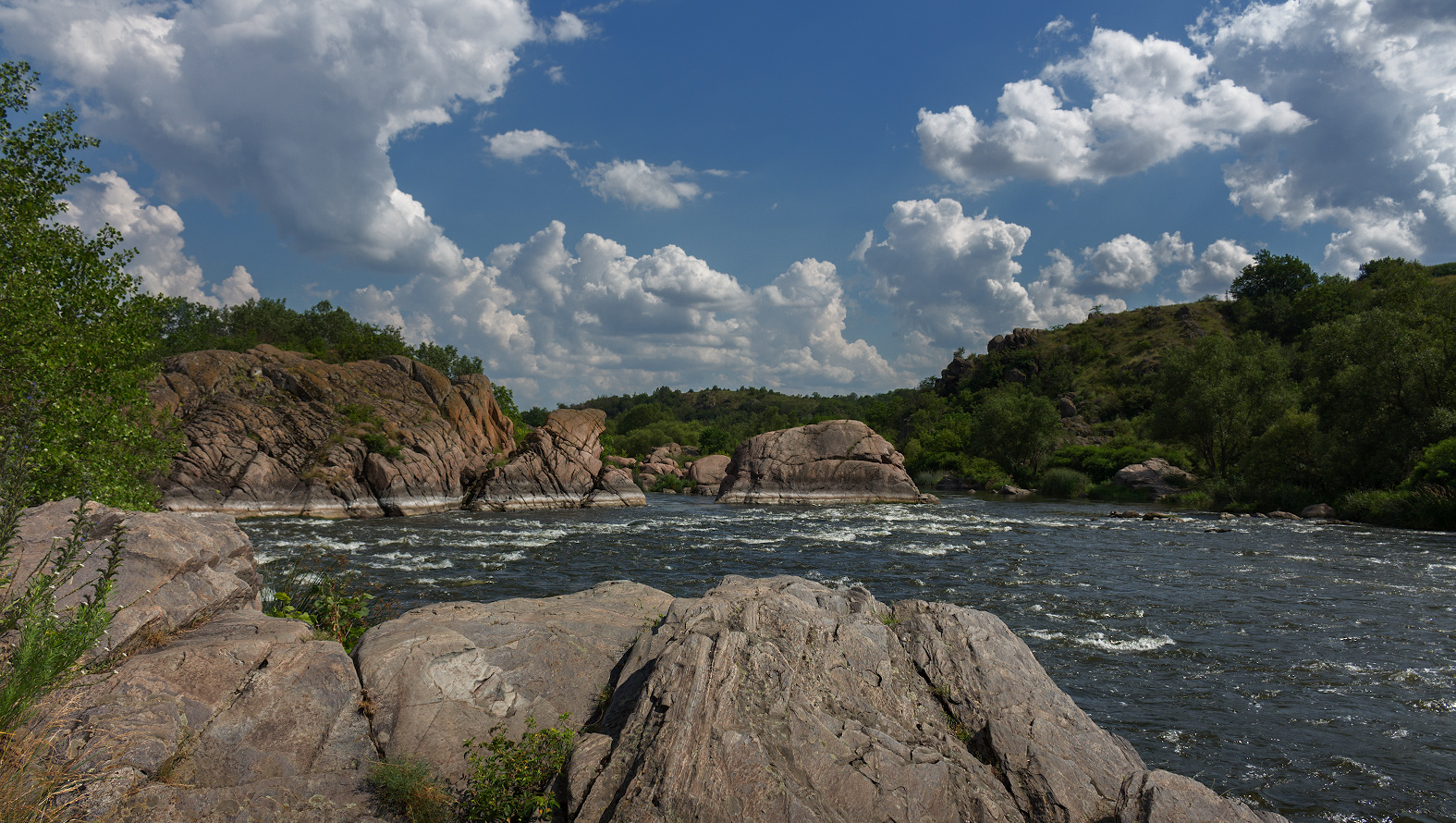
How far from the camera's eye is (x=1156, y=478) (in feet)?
176

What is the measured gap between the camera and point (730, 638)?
6.16 metres

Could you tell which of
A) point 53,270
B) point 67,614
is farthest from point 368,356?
point 67,614

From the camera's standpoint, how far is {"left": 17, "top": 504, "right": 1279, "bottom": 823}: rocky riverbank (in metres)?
4.93

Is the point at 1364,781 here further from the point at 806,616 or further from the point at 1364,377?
the point at 1364,377

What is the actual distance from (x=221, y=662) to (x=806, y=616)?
216 inches

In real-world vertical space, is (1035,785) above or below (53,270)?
below

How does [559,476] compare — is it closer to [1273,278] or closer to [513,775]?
[513,775]

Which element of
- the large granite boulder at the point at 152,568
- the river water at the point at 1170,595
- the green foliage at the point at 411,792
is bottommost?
the river water at the point at 1170,595

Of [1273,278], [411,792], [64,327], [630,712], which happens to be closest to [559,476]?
[64,327]

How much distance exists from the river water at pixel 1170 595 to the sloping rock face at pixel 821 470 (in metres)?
12.1

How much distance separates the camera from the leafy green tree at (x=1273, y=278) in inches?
4510

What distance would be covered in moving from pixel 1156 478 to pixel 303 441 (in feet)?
202

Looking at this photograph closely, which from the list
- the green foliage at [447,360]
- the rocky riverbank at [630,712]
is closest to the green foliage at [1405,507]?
the rocky riverbank at [630,712]

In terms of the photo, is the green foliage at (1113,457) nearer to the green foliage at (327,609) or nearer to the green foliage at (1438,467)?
the green foliage at (1438,467)
